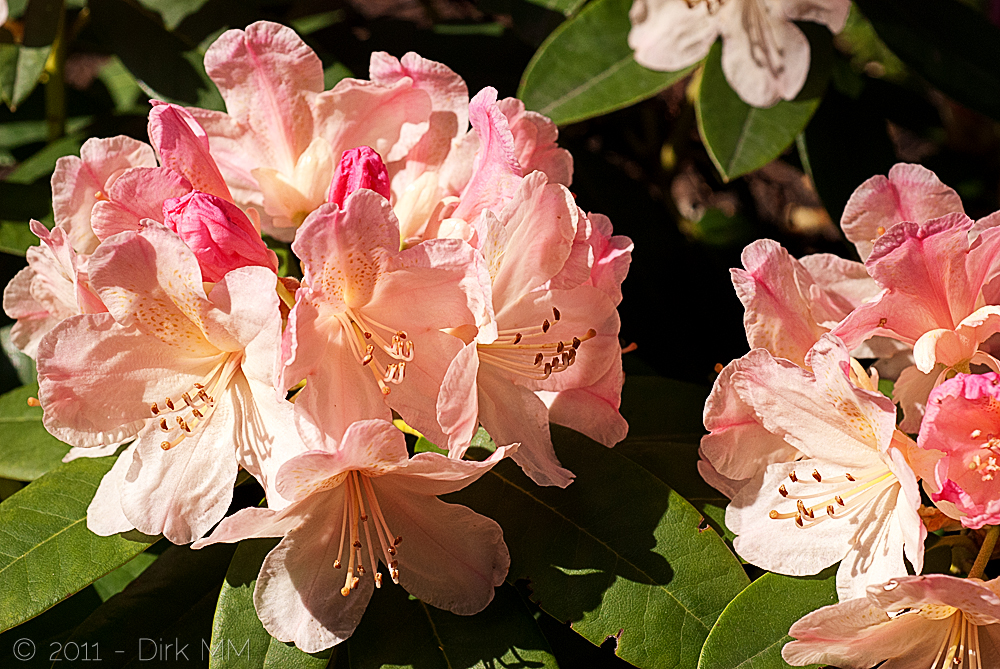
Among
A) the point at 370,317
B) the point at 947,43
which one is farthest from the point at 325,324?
the point at 947,43

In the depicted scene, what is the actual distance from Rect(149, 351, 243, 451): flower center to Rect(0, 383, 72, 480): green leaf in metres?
0.37

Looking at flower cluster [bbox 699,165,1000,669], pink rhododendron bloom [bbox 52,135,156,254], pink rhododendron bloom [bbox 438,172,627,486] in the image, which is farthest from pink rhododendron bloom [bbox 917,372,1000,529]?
pink rhododendron bloom [bbox 52,135,156,254]

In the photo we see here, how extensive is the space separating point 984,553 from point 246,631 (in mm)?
791

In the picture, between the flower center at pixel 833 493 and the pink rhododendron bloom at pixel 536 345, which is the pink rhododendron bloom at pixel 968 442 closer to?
the flower center at pixel 833 493

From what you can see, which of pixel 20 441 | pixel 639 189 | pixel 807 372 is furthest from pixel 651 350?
pixel 20 441

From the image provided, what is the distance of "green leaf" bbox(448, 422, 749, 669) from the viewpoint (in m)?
0.95

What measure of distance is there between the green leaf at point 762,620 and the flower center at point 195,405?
0.58 m

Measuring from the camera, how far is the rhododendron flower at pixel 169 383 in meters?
0.83

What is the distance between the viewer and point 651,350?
1662 millimetres

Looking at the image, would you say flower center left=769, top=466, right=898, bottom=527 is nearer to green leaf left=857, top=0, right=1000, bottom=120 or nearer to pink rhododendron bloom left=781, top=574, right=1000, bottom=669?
pink rhododendron bloom left=781, top=574, right=1000, bottom=669

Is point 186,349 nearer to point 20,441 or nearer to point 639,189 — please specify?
point 20,441

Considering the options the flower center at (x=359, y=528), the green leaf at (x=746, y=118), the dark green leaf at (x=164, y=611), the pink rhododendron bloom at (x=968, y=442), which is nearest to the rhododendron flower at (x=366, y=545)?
the flower center at (x=359, y=528)

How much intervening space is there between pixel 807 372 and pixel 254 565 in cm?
66

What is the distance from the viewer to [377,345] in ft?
2.93
